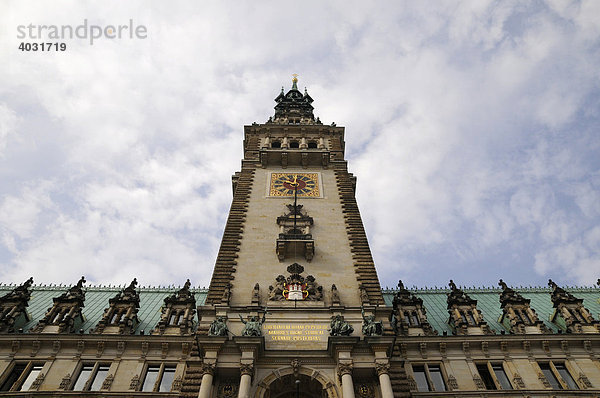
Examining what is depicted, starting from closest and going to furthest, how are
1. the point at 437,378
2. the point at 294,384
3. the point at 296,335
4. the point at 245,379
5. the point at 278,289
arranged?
the point at 245,379
the point at 294,384
the point at 437,378
the point at 296,335
the point at 278,289

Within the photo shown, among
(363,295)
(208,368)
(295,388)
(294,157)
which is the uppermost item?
(294,157)

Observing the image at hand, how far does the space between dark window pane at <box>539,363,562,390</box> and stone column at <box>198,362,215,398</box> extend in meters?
15.4

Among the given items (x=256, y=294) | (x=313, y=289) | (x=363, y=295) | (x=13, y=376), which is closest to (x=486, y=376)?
(x=363, y=295)

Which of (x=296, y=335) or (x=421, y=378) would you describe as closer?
(x=421, y=378)

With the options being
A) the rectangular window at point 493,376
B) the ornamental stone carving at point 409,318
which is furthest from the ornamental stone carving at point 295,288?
the rectangular window at point 493,376

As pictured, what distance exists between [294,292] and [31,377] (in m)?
12.8

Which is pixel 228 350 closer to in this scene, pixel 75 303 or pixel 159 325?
pixel 159 325

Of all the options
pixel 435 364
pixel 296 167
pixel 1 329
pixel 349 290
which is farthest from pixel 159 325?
pixel 296 167

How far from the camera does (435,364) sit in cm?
2231

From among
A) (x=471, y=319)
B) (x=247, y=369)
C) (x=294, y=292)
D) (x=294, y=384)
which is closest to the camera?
(x=247, y=369)

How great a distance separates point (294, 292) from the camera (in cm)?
2472

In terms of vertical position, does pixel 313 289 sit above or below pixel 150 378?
above

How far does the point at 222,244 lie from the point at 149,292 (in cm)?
844

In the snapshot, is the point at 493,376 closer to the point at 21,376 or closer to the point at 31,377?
the point at 31,377
